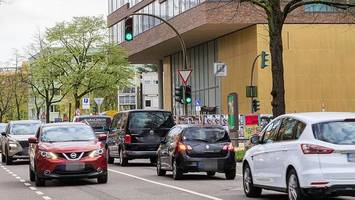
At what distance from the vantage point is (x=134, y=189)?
17.2 m

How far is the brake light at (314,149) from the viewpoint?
460 inches

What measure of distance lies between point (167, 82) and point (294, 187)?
64.0 m

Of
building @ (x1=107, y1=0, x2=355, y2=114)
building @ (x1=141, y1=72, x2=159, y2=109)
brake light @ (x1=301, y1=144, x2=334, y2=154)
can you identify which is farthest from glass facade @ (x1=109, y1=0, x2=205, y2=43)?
brake light @ (x1=301, y1=144, x2=334, y2=154)

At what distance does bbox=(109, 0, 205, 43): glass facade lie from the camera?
196 ft

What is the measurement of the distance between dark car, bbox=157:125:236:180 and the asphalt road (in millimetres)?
345

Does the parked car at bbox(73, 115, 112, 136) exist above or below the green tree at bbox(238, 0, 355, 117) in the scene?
below

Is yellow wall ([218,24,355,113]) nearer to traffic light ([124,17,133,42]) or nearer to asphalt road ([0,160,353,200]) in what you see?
traffic light ([124,17,133,42])

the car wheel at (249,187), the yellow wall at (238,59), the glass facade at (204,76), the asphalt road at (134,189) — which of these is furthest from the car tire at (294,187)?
the glass facade at (204,76)

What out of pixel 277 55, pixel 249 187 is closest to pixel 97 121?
pixel 277 55

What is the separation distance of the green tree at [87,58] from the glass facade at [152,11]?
14.2 feet

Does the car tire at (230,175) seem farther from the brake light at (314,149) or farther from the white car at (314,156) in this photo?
the brake light at (314,149)

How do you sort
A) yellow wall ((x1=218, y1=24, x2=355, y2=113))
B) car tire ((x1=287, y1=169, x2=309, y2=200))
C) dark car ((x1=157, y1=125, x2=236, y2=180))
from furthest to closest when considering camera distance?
yellow wall ((x1=218, y1=24, x2=355, y2=113)) < dark car ((x1=157, y1=125, x2=236, y2=180)) < car tire ((x1=287, y1=169, x2=309, y2=200))

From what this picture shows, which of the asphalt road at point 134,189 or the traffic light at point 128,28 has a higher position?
the traffic light at point 128,28

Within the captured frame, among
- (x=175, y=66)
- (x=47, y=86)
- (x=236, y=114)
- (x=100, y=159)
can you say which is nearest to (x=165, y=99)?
(x=175, y=66)
